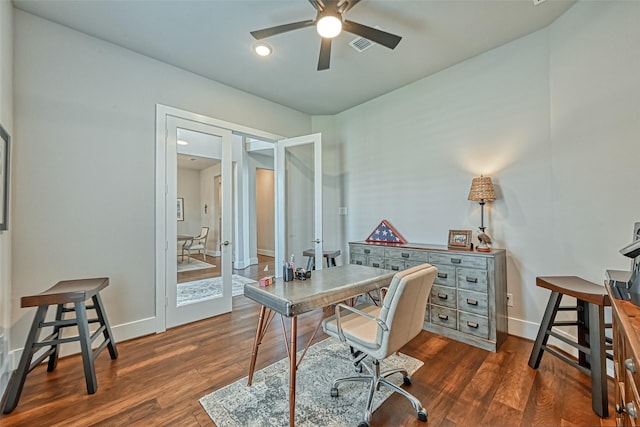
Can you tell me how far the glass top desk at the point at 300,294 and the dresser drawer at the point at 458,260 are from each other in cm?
83

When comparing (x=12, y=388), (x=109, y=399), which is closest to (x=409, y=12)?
(x=109, y=399)

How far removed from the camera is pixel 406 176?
3.46m

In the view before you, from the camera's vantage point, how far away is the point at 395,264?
9.84ft

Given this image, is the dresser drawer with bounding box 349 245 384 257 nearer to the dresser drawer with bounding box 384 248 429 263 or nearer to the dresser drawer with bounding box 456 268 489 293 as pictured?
the dresser drawer with bounding box 384 248 429 263

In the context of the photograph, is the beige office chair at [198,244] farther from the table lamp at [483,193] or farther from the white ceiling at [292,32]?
the table lamp at [483,193]

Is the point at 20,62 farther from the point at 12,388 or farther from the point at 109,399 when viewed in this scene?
the point at 109,399

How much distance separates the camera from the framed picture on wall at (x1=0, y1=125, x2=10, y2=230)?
5.99 ft

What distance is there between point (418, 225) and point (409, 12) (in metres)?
2.21

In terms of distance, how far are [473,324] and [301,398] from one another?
5.58 ft

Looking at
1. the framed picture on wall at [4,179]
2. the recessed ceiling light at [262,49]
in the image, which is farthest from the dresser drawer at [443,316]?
the framed picture on wall at [4,179]

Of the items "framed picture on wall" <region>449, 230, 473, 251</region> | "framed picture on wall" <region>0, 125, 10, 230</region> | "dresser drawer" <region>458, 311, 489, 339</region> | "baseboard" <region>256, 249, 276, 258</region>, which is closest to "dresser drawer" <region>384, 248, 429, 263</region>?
"framed picture on wall" <region>449, 230, 473, 251</region>

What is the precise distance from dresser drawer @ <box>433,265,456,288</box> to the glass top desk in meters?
0.84

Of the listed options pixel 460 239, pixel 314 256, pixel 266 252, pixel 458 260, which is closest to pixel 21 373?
pixel 314 256

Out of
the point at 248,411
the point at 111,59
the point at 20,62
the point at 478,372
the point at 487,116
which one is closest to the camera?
the point at 248,411
